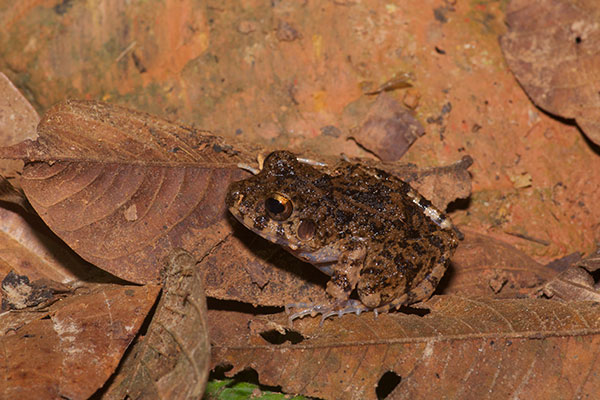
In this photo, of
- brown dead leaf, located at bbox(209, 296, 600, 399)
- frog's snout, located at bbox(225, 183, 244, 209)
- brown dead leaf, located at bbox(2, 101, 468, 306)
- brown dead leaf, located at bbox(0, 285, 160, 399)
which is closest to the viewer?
brown dead leaf, located at bbox(0, 285, 160, 399)

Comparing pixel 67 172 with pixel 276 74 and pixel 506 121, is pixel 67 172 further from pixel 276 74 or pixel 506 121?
pixel 506 121

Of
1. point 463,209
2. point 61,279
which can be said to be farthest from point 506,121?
point 61,279

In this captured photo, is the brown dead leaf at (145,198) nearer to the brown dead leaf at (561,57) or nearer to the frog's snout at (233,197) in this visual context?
the frog's snout at (233,197)

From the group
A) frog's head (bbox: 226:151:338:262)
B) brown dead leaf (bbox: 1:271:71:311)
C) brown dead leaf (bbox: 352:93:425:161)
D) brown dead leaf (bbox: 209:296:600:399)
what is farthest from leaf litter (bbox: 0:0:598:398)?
brown dead leaf (bbox: 352:93:425:161)

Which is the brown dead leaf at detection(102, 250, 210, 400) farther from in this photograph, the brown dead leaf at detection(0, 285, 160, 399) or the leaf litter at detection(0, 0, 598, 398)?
the leaf litter at detection(0, 0, 598, 398)

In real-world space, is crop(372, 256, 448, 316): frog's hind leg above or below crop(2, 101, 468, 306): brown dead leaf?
below

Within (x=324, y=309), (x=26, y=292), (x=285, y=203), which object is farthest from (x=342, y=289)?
(x=26, y=292)

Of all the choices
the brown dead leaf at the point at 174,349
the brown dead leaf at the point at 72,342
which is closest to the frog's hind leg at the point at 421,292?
the brown dead leaf at the point at 174,349
